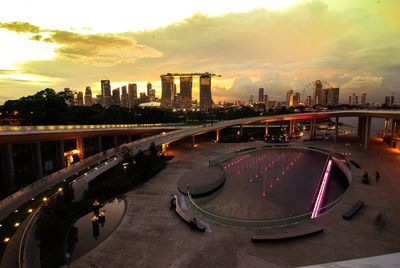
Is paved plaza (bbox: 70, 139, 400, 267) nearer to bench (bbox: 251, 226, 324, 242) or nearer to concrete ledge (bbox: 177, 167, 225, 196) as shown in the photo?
bench (bbox: 251, 226, 324, 242)

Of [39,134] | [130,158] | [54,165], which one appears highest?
[39,134]

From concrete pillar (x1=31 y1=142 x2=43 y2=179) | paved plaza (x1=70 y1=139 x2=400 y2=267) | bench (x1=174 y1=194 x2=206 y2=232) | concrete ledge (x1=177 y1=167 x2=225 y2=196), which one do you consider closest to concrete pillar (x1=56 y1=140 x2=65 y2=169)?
concrete pillar (x1=31 y1=142 x2=43 y2=179)

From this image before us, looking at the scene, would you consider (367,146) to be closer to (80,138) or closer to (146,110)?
(80,138)

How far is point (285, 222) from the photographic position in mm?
15492

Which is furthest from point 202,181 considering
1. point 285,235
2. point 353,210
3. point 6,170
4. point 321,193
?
point 6,170

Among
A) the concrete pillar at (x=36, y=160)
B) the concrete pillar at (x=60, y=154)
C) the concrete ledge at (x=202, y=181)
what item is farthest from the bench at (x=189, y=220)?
the concrete pillar at (x=60, y=154)

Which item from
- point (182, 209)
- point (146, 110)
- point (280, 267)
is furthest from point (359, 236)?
point (146, 110)

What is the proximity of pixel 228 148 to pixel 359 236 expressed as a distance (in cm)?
3317

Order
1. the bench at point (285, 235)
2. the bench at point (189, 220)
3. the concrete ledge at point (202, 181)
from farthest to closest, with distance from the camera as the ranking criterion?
the concrete ledge at point (202, 181), the bench at point (189, 220), the bench at point (285, 235)

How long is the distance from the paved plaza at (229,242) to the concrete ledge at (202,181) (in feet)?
9.90

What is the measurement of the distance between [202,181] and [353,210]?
45.9 feet

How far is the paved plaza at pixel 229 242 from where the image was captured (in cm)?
1249

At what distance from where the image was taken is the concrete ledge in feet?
77.1

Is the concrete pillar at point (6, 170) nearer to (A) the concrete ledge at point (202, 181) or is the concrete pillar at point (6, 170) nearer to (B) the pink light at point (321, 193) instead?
(A) the concrete ledge at point (202, 181)
